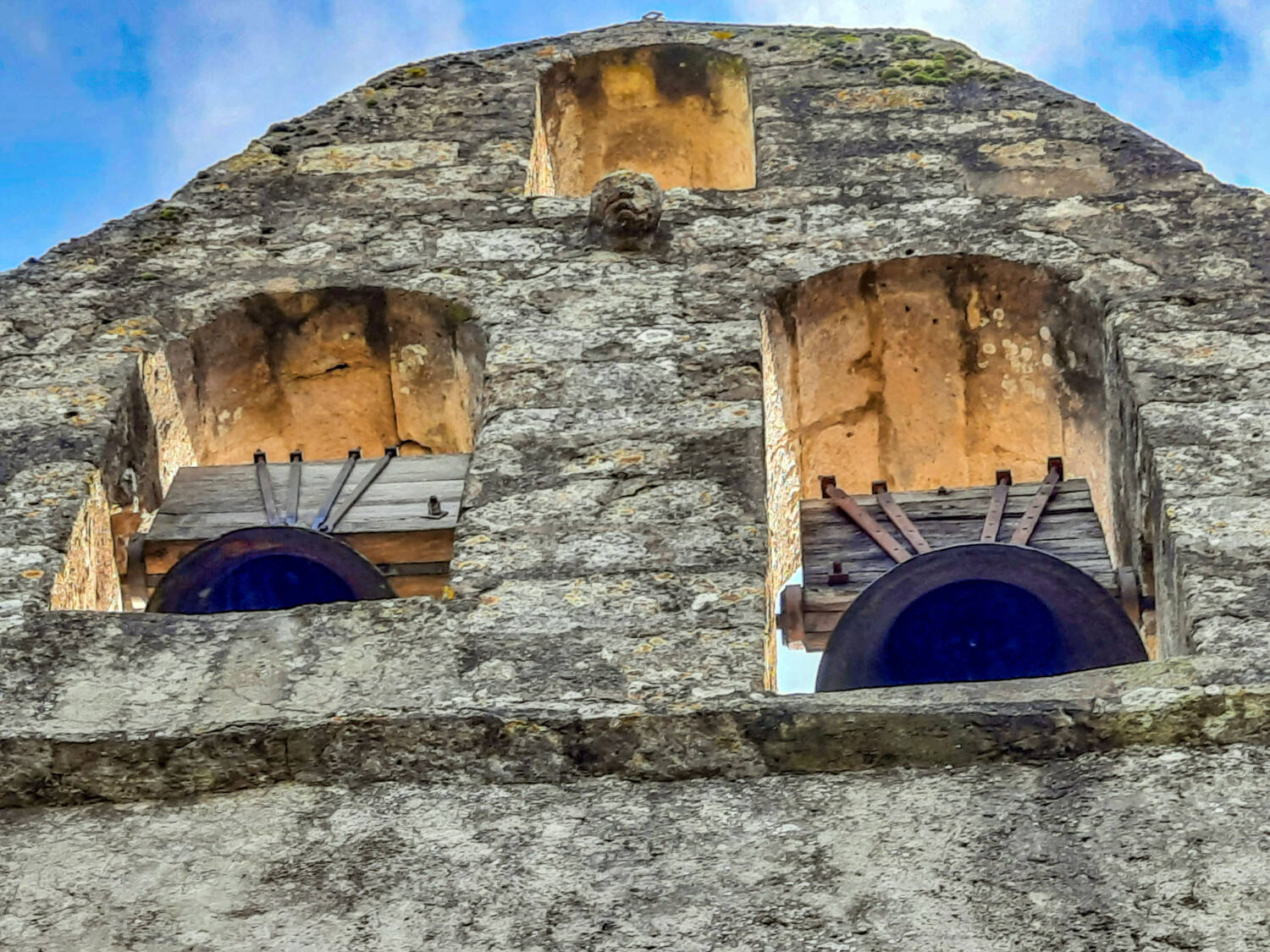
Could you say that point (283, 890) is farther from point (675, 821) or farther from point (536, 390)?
point (536, 390)

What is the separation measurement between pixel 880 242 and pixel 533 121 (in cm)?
154

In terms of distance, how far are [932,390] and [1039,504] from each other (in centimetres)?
86

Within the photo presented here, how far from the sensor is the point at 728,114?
701cm

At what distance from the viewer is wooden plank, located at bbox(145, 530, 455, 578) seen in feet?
15.7

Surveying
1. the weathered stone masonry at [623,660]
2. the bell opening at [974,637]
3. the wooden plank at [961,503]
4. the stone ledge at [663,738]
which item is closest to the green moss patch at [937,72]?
the weathered stone masonry at [623,660]

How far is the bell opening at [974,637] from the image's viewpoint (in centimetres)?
417

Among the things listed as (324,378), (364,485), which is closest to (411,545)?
(364,485)

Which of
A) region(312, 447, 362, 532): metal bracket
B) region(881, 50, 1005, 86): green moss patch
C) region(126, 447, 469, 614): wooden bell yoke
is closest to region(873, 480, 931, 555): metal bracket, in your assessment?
region(126, 447, 469, 614): wooden bell yoke

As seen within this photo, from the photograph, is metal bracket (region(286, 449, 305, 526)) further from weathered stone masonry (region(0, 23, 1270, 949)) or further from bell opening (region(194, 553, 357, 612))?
weathered stone masonry (region(0, 23, 1270, 949))

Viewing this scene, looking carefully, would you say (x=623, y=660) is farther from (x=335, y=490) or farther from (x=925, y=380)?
(x=925, y=380)

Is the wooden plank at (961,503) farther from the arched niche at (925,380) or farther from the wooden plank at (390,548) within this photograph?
the wooden plank at (390,548)

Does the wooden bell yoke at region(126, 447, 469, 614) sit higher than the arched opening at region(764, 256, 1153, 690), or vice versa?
the arched opening at region(764, 256, 1153, 690)

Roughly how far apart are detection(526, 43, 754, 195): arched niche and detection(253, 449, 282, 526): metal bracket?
2.06 metres

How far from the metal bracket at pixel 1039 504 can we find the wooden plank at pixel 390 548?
4.73 feet
